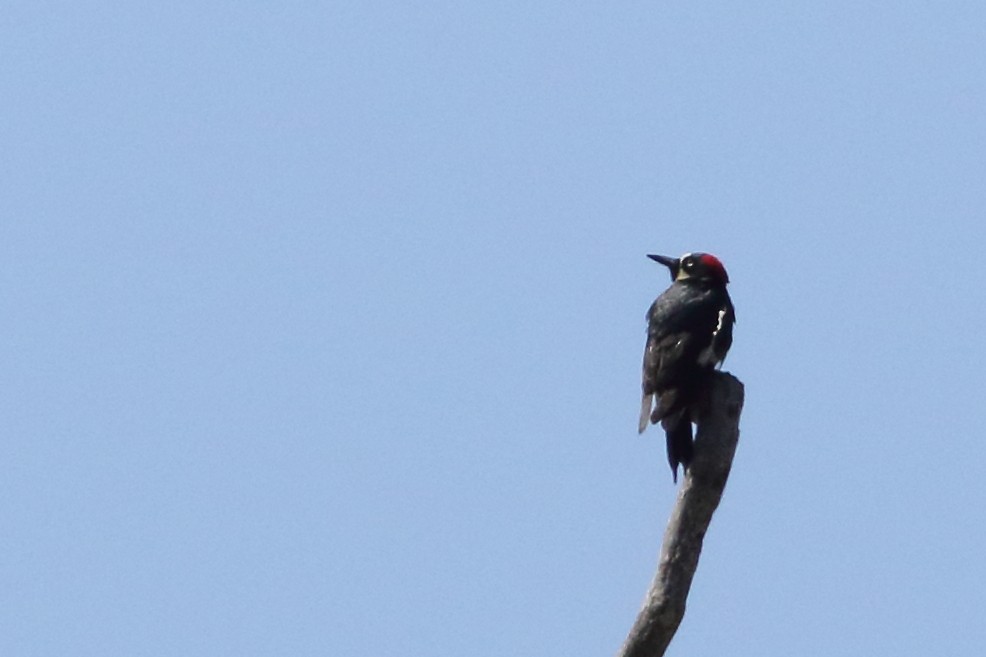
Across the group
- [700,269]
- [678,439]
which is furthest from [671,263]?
[678,439]

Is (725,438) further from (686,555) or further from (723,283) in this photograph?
(723,283)

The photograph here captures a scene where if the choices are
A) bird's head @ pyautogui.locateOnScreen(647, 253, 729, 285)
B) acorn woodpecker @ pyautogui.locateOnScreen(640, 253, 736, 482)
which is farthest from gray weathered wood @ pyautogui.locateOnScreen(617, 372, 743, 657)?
bird's head @ pyautogui.locateOnScreen(647, 253, 729, 285)

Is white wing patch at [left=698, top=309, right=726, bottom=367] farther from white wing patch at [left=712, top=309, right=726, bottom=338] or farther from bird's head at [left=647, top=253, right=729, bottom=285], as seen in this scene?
bird's head at [left=647, top=253, right=729, bottom=285]

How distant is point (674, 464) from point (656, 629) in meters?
1.61

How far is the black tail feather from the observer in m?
7.27

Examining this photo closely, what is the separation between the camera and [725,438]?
21.2ft

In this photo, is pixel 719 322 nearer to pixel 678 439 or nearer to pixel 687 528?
pixel 678 439

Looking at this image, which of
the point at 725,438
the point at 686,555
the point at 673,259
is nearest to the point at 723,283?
the point at 673,259

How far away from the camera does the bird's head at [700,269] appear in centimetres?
897

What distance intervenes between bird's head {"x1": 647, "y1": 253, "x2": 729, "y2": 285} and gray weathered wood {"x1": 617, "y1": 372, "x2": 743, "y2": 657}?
2.19 metres

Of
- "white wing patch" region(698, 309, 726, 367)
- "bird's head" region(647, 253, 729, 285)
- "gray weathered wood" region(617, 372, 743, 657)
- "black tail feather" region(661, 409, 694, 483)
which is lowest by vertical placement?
"gray weathered wood" region(617, 372, 743, 657)

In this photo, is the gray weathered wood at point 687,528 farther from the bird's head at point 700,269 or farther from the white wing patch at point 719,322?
the bird's head at point 700,269

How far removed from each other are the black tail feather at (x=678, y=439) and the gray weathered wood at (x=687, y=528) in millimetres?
454

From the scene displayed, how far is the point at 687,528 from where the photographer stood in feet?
19.8
